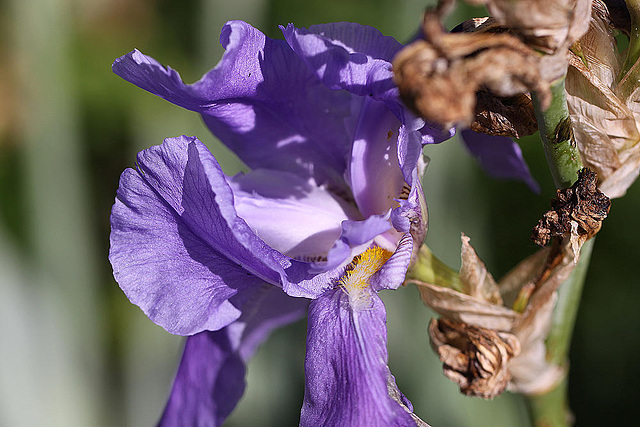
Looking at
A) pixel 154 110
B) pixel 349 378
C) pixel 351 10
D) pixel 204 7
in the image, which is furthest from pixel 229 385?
pixel 351 10

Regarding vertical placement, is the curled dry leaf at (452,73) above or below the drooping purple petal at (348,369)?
above

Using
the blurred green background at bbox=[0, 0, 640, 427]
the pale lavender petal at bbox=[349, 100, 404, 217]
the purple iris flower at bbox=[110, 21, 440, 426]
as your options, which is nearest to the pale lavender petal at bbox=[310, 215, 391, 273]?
the purple iris flower at bbox=[110, 21, 440, 426]

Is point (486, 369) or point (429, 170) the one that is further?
point (429, 170)

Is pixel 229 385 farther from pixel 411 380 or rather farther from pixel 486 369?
pixel 411 380

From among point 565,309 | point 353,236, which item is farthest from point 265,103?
point 565,309

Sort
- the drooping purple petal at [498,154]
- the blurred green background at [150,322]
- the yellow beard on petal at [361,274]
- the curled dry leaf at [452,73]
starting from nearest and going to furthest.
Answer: the curled dry leaf at [452,73] → the yellow beard on petal at [361,274] → the drooping purple petal at [498,154] → the blurred green background at [150,322]

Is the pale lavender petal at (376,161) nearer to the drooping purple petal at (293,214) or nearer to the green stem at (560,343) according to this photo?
the drooping purple petal at (293,214)

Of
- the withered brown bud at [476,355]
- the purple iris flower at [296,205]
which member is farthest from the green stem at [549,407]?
the purple iris flower at [296,205]
